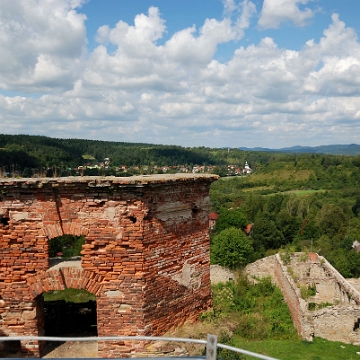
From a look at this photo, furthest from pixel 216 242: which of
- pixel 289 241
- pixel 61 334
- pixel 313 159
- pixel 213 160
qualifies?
pixel 213 160

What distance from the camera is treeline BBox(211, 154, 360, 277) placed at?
3177cm

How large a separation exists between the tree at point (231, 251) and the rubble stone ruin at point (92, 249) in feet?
76.7

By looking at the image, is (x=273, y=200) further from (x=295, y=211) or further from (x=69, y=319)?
(x=69, y=319)

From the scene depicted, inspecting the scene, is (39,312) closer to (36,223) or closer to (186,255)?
(36,223)

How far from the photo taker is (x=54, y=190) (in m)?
5.80

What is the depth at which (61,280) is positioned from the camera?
19.4ft

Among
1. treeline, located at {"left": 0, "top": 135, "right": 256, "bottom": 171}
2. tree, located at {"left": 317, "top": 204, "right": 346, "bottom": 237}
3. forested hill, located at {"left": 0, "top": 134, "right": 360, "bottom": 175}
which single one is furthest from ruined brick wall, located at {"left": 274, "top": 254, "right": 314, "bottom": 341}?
tree, located at {"left": 317, "top": 204, "right": 346, "bottom": 237}

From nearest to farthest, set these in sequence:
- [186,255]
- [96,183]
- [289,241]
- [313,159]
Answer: [96,183] < [186,255] < [289,241] < [313,159]

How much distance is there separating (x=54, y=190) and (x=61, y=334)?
10.8 feet

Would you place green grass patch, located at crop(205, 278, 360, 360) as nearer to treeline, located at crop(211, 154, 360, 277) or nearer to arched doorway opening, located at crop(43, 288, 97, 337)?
arched doorway opening, located at crop(43, 288, 97, 337)

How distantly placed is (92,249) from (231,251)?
24568mm

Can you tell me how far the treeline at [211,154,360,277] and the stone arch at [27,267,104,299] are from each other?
23852 millimetres

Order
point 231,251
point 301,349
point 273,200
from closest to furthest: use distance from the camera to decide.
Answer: point 301,349 < point 231,251 < point 273,200

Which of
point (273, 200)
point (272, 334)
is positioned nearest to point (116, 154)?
point (273, 200)
